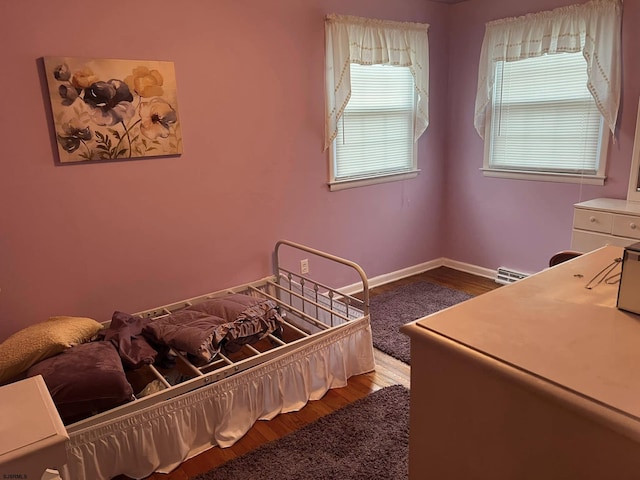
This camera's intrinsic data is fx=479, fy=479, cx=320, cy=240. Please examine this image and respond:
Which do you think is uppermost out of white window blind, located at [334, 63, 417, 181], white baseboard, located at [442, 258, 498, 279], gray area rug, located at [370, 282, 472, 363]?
white window blind, located at [334, 63, 417, 181]

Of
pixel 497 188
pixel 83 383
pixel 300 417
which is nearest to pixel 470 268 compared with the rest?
pixel 497 188


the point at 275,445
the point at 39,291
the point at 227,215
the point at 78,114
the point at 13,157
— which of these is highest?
the point at 78,114

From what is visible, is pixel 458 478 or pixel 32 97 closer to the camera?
pixel 458 478

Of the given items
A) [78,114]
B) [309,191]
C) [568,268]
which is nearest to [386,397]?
[568,268]

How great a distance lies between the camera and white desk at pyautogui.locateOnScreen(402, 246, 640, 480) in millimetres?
854

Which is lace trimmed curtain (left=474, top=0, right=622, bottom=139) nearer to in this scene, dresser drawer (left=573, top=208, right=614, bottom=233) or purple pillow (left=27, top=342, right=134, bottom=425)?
dresser drawer (left=573, top=208, right=614, bottom=233)

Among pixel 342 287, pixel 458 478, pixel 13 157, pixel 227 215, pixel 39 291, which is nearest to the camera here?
pixel 458 478

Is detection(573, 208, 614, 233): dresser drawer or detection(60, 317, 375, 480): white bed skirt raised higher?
detection(573, 208, 614, 233): dresser drawer

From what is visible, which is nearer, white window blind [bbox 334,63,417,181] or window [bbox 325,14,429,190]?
window [bbox 325,14,429,190]

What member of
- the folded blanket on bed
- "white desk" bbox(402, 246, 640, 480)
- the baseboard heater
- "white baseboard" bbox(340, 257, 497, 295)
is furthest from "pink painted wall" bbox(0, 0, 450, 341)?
"white desk" bbox(402, 246, 640, 480)

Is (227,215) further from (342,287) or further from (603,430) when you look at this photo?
(603,430)

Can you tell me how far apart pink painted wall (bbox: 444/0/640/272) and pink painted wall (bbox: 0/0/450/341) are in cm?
53

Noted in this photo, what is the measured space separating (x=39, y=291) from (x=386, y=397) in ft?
6.48

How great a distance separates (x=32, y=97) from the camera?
95.1 inches
